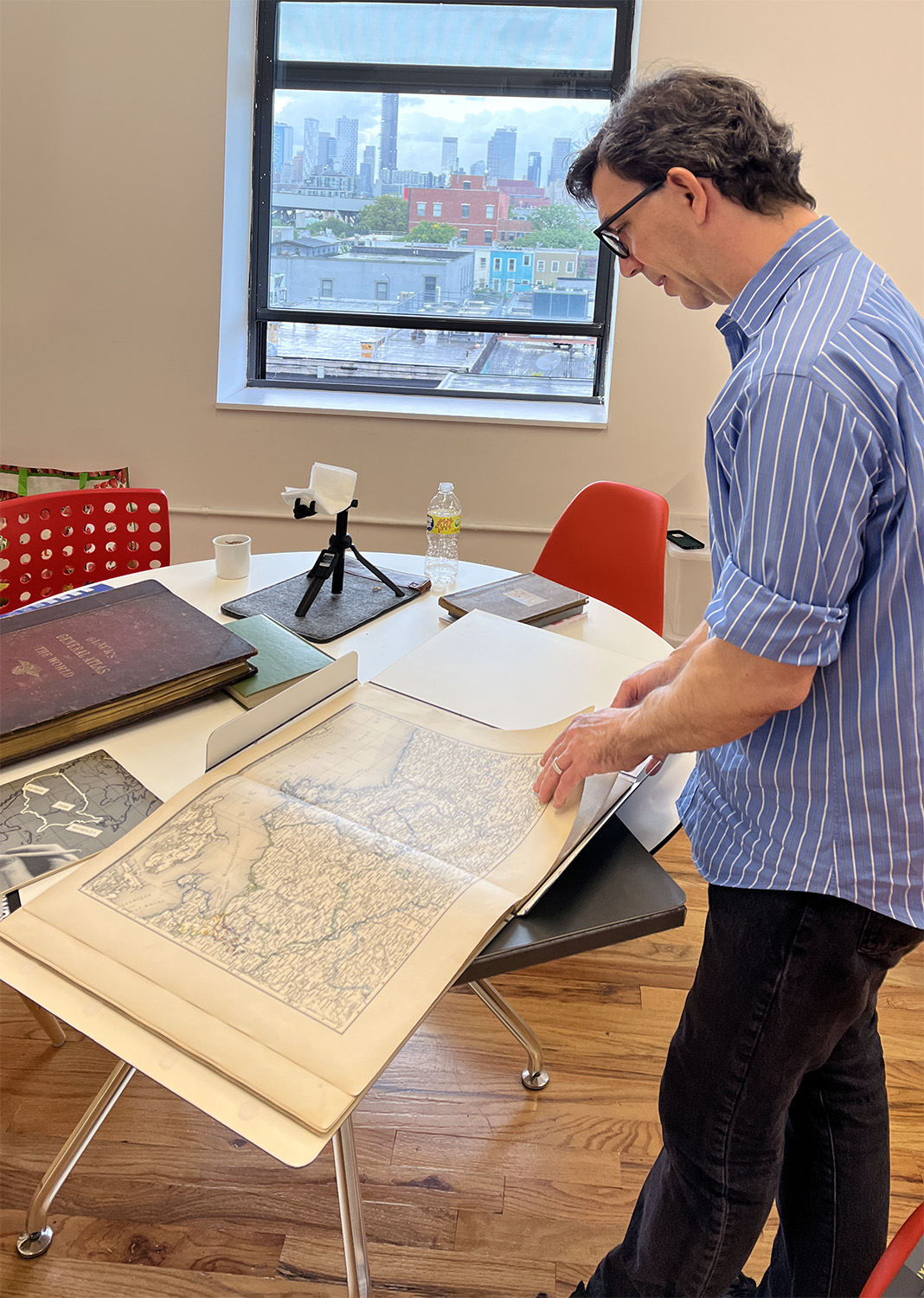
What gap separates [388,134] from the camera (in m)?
3.31

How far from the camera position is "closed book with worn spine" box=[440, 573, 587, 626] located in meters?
1.65

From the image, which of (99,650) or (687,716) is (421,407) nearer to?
(99,650)

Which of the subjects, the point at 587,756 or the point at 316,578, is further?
the point at 316,578

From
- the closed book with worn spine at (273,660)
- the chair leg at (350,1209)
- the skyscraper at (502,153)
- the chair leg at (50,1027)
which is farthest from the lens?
the skyscraper at (502,153)

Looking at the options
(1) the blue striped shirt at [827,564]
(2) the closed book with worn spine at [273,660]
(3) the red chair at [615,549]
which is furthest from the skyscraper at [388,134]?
(1) the blue striped shirt at [827,564]

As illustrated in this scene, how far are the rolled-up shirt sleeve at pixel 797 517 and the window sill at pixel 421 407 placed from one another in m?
2.42

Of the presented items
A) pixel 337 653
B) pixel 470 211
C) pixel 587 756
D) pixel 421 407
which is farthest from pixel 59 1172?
A: pixel 470 211

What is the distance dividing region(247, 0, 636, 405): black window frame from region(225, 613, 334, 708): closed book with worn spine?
2279mm

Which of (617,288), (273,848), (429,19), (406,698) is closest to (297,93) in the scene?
(429,19)

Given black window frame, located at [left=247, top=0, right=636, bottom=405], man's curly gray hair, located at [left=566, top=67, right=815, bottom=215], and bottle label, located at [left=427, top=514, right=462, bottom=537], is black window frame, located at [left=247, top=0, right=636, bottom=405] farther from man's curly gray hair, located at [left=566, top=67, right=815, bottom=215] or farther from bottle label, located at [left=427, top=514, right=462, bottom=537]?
man's curly gray hair, located at [left=566, top=67, right=815, bottom=215]

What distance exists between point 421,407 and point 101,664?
7.76 ft

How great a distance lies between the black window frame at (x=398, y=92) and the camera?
320 centimetres

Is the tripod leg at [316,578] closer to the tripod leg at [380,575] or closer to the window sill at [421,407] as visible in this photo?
the tripod leg at [380,575]

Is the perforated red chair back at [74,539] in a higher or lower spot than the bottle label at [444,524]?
lower
